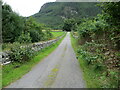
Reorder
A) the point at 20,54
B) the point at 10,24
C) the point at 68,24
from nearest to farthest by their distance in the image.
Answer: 1. the point at 20,54
2. the point at 10,24
3. the point at 68,24

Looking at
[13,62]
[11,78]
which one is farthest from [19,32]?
[11,78]

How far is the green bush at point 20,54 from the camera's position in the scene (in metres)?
8.97

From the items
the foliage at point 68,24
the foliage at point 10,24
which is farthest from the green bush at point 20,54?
the foliage at point 68,24

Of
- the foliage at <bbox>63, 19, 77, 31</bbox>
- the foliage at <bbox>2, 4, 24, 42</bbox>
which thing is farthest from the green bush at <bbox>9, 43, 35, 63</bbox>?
the foliage at <bbox>63, 19, 77, 31</bbox>

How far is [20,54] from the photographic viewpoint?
9.30 meters

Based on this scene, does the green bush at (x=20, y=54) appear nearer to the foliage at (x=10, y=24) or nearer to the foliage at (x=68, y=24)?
Answer: the foliage at (x=10, y=24)

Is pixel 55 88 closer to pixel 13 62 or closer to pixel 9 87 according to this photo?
pixel 9 87

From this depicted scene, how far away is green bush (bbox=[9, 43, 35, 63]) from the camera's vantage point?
353 inches

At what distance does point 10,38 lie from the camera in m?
20.4

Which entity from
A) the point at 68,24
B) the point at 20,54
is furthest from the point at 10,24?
the point at 68,24

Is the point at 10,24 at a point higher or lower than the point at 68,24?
lower

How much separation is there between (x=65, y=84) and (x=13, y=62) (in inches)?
207

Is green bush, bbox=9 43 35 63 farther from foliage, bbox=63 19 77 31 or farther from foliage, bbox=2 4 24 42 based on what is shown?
foliage, bbox=63 19 77 31

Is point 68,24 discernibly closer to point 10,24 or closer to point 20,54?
point 10,24
